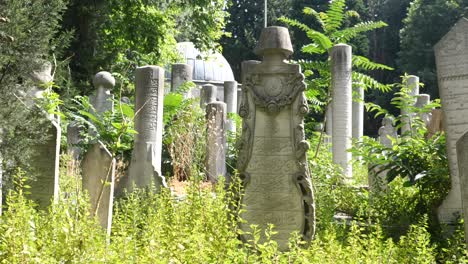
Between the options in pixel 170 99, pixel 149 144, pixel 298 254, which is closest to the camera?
pixel 298 254

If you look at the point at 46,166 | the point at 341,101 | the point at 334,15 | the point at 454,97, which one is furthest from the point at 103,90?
the point at 454,97

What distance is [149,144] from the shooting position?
1098 centimetres

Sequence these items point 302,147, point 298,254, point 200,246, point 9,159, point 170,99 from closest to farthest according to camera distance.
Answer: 1. point 200,246
2. point 298,254
3. point 9,159
4. point 302,147
5. point 170,99

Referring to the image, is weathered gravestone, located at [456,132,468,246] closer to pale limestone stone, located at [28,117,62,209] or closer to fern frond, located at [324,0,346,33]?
pale limestone stone, located at [28,117,62,209]

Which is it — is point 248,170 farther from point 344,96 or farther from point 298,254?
point 344,96

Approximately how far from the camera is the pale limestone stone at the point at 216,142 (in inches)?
546

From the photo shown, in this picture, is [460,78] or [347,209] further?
[347,209]

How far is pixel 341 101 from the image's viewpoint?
12719 mm

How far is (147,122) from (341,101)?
153 inches

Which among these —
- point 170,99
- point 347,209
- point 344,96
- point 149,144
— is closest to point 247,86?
point 347,209

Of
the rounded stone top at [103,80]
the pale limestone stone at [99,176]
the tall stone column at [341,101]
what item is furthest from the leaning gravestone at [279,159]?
the rounded stone top at [103,80]

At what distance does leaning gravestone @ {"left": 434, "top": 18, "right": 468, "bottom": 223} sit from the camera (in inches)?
305

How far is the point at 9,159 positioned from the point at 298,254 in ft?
9.35

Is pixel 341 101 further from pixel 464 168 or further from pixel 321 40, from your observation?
pixel 464 168
